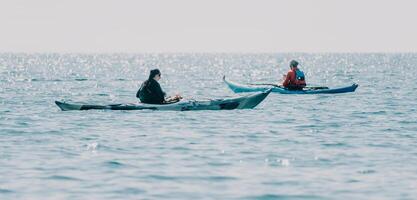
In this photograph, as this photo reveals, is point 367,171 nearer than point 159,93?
Yes

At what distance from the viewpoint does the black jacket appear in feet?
77.8

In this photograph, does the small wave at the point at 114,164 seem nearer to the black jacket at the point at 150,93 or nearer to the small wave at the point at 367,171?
the small wave at the point at 367,171

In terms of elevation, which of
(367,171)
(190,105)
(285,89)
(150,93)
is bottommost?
(285,89)

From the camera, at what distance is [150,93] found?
24109 mm

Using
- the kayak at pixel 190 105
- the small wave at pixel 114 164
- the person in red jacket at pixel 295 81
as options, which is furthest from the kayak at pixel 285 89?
the small wave at pixel 114 164

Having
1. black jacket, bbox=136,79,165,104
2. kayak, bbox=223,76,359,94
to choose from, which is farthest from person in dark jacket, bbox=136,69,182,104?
kayak, bbox=223,76,359,94

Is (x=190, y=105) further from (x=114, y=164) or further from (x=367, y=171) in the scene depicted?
(x=367, y=171)

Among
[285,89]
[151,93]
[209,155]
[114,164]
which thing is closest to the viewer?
[114,164]

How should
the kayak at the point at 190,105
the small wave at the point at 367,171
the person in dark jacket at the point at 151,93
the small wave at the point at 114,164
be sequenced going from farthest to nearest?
the kayak at the point at 190,105, the person in dark jacket at the point at 151,93, the small wave at the point at 114,164, the small wave at the point at 367,171

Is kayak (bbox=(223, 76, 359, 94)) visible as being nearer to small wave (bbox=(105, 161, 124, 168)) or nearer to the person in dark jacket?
the person in dark jacket

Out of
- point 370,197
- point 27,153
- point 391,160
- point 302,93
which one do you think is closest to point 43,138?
point 27,153

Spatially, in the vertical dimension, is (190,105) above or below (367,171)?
below

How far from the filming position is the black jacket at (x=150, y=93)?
2370cm

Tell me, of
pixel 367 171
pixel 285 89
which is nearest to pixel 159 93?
pixel 285 89
